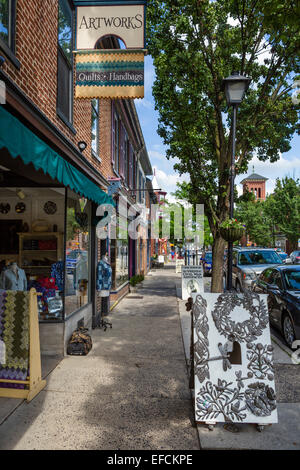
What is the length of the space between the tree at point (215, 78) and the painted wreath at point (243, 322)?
22.2 feet

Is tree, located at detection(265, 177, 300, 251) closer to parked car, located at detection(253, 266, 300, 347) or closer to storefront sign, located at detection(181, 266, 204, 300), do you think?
storefront sign, located at detection(181, 266, 204, 300)

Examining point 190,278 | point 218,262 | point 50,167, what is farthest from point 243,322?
point 190,278

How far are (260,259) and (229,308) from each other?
35.7 feet

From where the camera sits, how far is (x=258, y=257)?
47.3 ft

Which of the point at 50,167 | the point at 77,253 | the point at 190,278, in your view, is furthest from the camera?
the point at 190,278

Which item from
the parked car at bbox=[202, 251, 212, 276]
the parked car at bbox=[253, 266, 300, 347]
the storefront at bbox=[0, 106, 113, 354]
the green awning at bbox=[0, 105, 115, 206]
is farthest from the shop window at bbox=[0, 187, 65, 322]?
the parked car at bbox=[202, 251, 212, 276]

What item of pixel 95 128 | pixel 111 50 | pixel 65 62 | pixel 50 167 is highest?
pixel 65 62

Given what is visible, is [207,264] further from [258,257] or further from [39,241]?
[39,241]

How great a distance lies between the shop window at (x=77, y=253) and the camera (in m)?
6.73

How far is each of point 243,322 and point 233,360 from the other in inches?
17.0

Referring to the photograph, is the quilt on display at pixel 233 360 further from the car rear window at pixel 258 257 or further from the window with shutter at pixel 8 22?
the car rear window at pixel 258 257

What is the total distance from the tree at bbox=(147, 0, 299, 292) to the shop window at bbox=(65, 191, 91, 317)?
4542 mm

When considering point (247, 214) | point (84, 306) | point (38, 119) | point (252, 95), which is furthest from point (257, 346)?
point (247, 214)

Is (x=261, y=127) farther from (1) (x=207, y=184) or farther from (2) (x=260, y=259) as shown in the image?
(2) (x=260, y=259)
